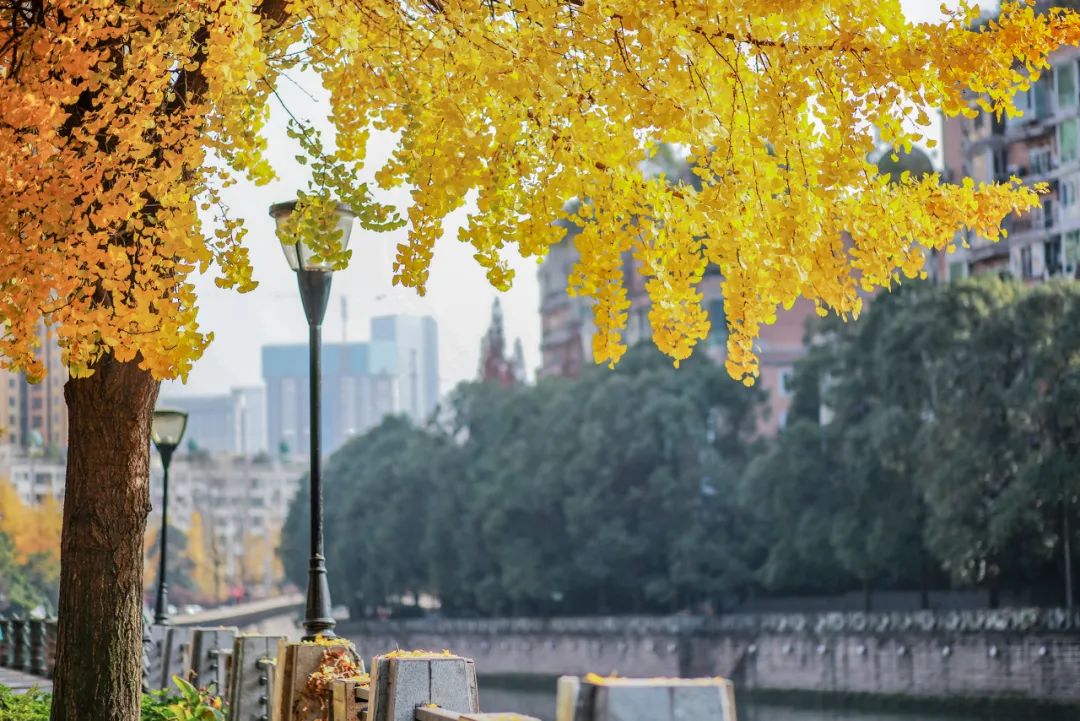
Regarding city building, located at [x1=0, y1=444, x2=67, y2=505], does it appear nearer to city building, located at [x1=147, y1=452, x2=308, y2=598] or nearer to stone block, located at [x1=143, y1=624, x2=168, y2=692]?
city building, located at [x1=147, y1=452, x2=308, y2=598]

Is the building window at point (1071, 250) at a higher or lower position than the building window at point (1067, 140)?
lower

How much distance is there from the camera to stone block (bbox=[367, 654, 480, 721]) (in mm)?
7801

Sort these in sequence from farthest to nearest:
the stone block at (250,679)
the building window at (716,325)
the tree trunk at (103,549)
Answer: the building window at (716,325) < the stone block at (250,679) < the tree trunk at (103,549)

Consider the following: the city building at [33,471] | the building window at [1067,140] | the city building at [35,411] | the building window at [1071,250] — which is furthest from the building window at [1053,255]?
the city building at [35,411]

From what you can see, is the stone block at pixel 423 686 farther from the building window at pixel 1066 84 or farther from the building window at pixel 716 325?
the building window at pixel 716 325

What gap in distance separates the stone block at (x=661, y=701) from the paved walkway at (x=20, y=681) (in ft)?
45.1

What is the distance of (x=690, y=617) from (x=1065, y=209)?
17793 millimetres

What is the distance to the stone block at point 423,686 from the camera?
7.80 m

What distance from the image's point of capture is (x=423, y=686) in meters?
7.83

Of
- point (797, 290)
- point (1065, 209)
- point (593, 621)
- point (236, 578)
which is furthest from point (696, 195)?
point (236, 578)

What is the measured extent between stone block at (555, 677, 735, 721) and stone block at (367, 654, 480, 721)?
10.7ft

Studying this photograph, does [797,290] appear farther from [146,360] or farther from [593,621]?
[593,621]

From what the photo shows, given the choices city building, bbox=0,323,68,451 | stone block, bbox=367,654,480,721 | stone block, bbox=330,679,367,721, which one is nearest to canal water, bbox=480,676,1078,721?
stone block, bbox=330,679,367,721

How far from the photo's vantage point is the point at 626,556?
6019 cm
